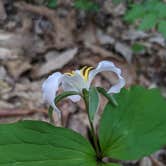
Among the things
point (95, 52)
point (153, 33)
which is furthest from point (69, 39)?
point (153, 33)

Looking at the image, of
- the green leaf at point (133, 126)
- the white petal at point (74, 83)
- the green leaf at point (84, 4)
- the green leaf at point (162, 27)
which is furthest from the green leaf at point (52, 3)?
the white petal at point (74, 83)

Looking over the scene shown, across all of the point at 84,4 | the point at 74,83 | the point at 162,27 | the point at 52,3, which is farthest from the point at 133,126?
the point at 52,3

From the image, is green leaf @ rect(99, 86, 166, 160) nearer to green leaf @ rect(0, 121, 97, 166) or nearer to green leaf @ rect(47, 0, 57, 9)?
green leaf @ rect(0, 121, 97, 166)

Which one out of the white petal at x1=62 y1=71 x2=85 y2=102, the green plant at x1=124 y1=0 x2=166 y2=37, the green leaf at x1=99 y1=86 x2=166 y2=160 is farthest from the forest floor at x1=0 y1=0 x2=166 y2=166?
the white petal at x1=62 y1=71 x2=85 y2=102

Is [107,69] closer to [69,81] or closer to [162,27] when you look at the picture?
[69,81]

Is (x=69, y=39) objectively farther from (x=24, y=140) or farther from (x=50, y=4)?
(x=24, y=140)

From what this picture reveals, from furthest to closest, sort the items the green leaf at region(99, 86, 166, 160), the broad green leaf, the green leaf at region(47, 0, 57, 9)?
1. the green leaf at region(47, 0, 57, 9)
2. the broad green leaf
3. the green leaf at region(99, 86, 166, 160)
